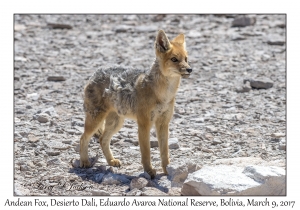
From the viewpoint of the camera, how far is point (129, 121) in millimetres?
13570

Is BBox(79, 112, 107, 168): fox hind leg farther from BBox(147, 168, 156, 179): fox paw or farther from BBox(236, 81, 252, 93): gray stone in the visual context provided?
BBox(236, 81, 252, 93): gray stone

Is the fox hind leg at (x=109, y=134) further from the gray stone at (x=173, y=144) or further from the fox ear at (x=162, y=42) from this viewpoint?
the fox ear at (x=162, y=42)

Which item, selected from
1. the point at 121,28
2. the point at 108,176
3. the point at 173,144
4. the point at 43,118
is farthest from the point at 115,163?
the point at 121,28

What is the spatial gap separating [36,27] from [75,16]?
1918mm


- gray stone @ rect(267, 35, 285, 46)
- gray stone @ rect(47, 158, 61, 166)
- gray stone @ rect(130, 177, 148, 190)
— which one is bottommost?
gray stone @ rect(130, 177, 148, 190)

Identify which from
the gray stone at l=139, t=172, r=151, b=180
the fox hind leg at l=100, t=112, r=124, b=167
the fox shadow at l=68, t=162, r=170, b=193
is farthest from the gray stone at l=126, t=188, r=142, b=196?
the fox hind leg at l=100, t=112, r=124, b=167

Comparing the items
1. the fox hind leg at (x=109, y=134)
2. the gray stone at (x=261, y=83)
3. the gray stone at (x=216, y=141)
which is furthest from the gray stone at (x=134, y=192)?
the gray stone at (x=261, y=83)

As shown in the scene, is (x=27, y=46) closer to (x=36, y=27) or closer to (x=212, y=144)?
(x=36, y=27)

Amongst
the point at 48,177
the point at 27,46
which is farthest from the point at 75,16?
the point at 48,177

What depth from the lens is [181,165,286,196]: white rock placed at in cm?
834

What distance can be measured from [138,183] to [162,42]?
94.8 inches

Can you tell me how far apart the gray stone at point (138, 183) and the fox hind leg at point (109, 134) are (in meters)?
1.47

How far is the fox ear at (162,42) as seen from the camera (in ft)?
32.3

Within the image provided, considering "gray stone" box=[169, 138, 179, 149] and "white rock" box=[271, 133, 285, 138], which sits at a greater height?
"white rock" box=[271, 133, 285, 138]
